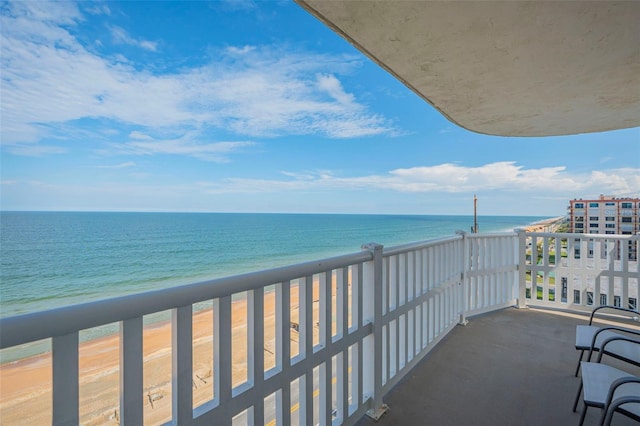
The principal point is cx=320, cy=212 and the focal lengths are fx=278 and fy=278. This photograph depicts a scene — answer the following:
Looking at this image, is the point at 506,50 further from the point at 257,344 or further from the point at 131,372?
the point at 131,372

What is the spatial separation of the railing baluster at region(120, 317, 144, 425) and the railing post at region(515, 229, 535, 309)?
4403 millimetres

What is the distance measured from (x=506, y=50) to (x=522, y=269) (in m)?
3.11

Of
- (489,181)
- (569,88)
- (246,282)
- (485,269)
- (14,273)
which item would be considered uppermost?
(489,181)

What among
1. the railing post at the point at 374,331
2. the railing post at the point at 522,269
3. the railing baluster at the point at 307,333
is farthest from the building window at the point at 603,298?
the railing baluster at the point at 307,333

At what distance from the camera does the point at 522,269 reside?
384cm

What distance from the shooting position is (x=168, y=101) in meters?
19.1

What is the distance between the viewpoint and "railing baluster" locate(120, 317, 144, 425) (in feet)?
2.47

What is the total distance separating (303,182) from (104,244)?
18578 millimetres

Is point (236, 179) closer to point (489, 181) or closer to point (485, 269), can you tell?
point (489, 181)

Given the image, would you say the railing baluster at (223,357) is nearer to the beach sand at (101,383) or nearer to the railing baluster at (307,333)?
the railing baluster at (307,333)

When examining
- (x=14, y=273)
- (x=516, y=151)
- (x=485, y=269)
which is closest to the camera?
(x=485, y=269)

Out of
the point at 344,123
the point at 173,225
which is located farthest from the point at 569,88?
the point at 173,225

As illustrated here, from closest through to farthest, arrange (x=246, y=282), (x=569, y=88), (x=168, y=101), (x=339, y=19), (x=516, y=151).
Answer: (x=246, y=282), (x=339, y=19), (x=569, y=88), (x=168, y=101), (x=516, y=151)

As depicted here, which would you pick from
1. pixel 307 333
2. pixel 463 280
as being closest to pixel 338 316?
pixel 307 333
